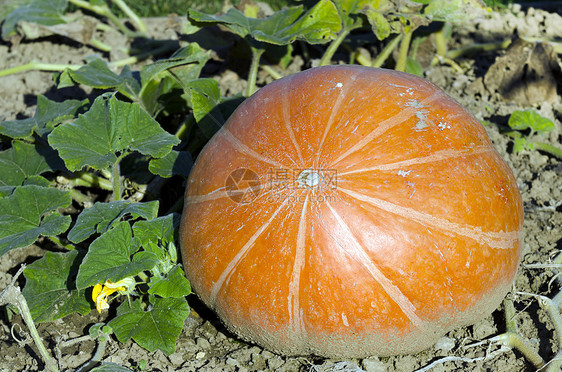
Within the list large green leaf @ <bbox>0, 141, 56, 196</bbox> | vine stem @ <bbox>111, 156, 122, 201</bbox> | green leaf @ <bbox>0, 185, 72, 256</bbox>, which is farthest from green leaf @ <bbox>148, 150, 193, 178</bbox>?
large green leaf @ <bbox>0, 141, 56, 196</bbox>

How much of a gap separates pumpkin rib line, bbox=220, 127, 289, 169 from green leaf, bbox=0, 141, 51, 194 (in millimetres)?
1114

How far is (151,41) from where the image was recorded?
4.58 m

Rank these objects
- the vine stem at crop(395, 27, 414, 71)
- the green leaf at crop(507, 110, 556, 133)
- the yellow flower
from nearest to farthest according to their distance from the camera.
Answer: the yellow flower < the green leaf at crop(507, 110, 556, 133) < the vine stem at crop(395, 27, 414, 71)

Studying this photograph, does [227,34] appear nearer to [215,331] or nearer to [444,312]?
[215,331]

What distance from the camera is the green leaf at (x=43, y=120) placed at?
317cm

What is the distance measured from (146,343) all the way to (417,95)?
1.45m

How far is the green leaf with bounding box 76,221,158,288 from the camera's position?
234 centimetres

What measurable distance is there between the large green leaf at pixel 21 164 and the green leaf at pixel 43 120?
10 centimetres

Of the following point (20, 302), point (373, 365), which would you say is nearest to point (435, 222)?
point (373, 365)

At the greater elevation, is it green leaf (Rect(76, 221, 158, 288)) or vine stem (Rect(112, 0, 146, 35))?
vine stem (Rect(112, 0, 146, 35))

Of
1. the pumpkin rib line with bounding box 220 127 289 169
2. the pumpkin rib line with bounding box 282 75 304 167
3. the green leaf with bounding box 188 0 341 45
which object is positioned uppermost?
the green leaf with bounding box 188 0 341 45

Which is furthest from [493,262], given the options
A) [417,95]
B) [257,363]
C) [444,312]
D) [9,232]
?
[9,232]

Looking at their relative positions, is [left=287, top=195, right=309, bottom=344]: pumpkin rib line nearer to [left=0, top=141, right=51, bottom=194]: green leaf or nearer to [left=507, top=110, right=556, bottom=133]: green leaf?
[left=0, top=141, right=51, bottom=194]: green leaf

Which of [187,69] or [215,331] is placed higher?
[187,69]
